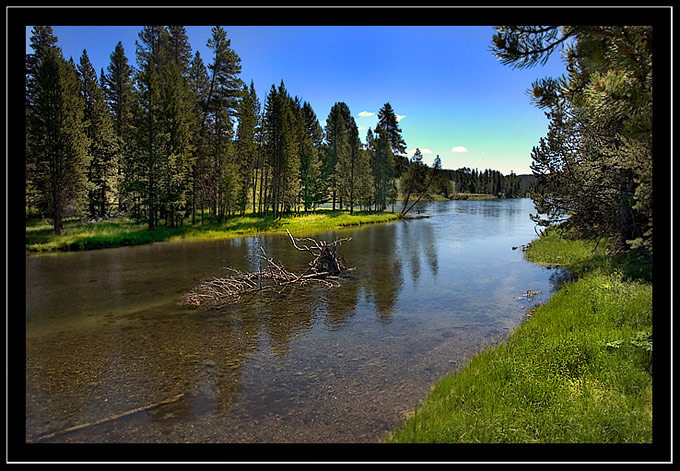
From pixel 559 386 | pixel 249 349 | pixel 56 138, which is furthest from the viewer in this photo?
pixel 56 138

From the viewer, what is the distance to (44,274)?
1858cm

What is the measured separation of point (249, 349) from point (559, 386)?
703 centimetres

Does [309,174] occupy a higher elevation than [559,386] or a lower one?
higher

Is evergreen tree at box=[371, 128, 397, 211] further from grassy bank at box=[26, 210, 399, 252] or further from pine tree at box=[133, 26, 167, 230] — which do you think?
pine tree at box=[133, 26, 167, 230]

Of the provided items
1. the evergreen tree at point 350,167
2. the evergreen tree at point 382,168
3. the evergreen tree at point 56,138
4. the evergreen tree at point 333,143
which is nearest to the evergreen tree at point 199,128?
the evergreen tree at point 56,138

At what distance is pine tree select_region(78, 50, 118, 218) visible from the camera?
110ft

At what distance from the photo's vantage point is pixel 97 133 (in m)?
33.6

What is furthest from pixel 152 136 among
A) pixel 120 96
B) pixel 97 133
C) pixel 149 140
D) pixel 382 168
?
pixel 382 168

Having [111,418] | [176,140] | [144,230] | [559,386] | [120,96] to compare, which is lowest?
[111,418]

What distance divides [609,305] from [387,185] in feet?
173

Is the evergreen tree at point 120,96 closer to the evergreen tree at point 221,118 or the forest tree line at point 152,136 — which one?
the forest tree line at point 152,136

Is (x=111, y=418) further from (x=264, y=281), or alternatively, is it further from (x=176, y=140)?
(x=176, y=140)
